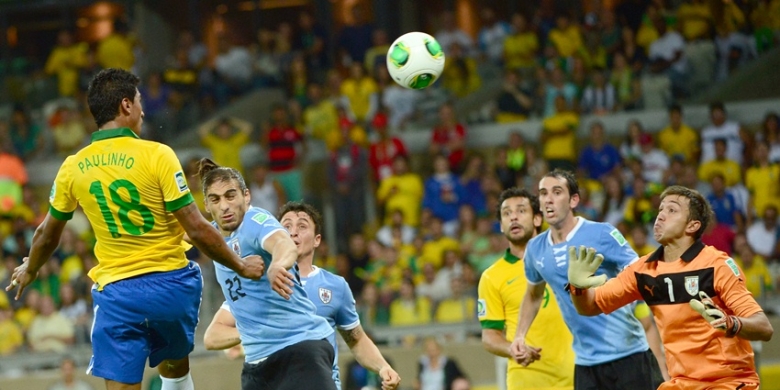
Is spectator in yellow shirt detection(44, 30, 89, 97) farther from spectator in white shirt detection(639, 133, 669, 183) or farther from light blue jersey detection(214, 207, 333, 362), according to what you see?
light blue jersey detection(214, 207, 333, 362)

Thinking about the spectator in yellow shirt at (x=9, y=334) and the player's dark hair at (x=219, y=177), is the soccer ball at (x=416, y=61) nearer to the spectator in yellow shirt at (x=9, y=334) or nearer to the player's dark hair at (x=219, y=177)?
the player's dark hair at (x=219, y=177)

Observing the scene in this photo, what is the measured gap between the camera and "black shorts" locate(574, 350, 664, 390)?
694 centimetres

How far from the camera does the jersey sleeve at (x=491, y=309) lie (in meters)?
7.58

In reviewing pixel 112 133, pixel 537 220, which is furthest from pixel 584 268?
pixel 112 133

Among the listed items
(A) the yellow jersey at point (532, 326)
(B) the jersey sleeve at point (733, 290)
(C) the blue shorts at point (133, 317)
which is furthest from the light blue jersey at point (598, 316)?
(C) the blue shorts at point (133, 317)

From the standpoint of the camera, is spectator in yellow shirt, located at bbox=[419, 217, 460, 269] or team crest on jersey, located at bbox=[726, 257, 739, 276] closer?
team crest on jersey, located at bbox=[726, 257, 739, 276]

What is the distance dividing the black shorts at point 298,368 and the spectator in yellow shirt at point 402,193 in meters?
8.93

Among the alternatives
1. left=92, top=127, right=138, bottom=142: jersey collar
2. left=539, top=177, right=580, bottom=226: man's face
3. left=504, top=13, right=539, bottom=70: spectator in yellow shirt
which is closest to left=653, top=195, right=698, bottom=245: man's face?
left=539, top=177, right=580, bottom=226: man's face

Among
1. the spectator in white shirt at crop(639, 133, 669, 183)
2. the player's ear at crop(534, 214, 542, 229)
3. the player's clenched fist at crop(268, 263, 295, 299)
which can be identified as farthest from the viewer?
the spectator in white shirt at crop(639, 133, 669, 183)

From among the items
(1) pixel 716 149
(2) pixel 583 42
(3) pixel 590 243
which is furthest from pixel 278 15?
(3) pixel 590 243

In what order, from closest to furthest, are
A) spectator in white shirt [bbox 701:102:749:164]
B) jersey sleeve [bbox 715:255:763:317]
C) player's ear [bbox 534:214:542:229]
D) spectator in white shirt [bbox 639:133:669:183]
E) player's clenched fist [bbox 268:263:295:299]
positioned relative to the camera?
player's clenched fist [bbox 268:263:295:299] < jersey sleeve [bbox 715:255:763:317] < player's ear [bbox 534:214:542:229] < spectator in white shirt [bbox 639:133:669:183] < spectator in white shirt [bbox 701:102:749:164]

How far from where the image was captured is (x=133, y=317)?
18.5ft

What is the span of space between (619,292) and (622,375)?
1020 millimetres

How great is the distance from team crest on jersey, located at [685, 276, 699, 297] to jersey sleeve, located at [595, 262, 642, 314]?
0.34m
